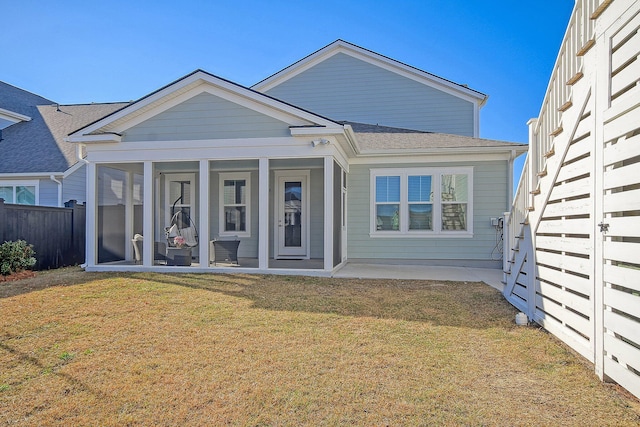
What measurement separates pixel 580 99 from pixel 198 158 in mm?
6785

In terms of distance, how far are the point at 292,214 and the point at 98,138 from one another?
192 inches

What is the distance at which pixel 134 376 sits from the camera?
125 inches

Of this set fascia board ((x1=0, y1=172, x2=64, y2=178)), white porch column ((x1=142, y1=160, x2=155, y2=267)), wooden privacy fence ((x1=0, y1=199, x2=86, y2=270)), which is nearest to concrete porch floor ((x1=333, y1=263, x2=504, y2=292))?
white porch column ((x1=142, y1=160, x2=155, y2=267))

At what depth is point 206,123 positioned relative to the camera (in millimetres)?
8117

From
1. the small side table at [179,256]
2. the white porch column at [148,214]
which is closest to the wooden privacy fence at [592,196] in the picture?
the small side table at [179,256]

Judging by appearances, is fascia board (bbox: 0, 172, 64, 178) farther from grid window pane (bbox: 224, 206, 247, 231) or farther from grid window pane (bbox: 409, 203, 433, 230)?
grid window pane (bbox: 409, 203, 433, 230)

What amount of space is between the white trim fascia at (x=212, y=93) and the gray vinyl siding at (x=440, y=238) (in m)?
2.79

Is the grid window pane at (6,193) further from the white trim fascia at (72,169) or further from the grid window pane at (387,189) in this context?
the grid window pane at (387,189)

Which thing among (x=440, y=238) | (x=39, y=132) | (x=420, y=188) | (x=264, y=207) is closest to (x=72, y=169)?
(x=39, y=132)

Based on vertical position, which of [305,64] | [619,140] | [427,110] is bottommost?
[619,140]

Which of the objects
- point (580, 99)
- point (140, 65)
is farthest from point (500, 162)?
point (140, 65)

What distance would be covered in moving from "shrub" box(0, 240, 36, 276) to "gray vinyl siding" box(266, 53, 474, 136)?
28.9 feet

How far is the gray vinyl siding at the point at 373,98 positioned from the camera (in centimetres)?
1245

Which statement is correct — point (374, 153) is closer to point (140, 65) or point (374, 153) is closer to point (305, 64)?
point (305, 64)
